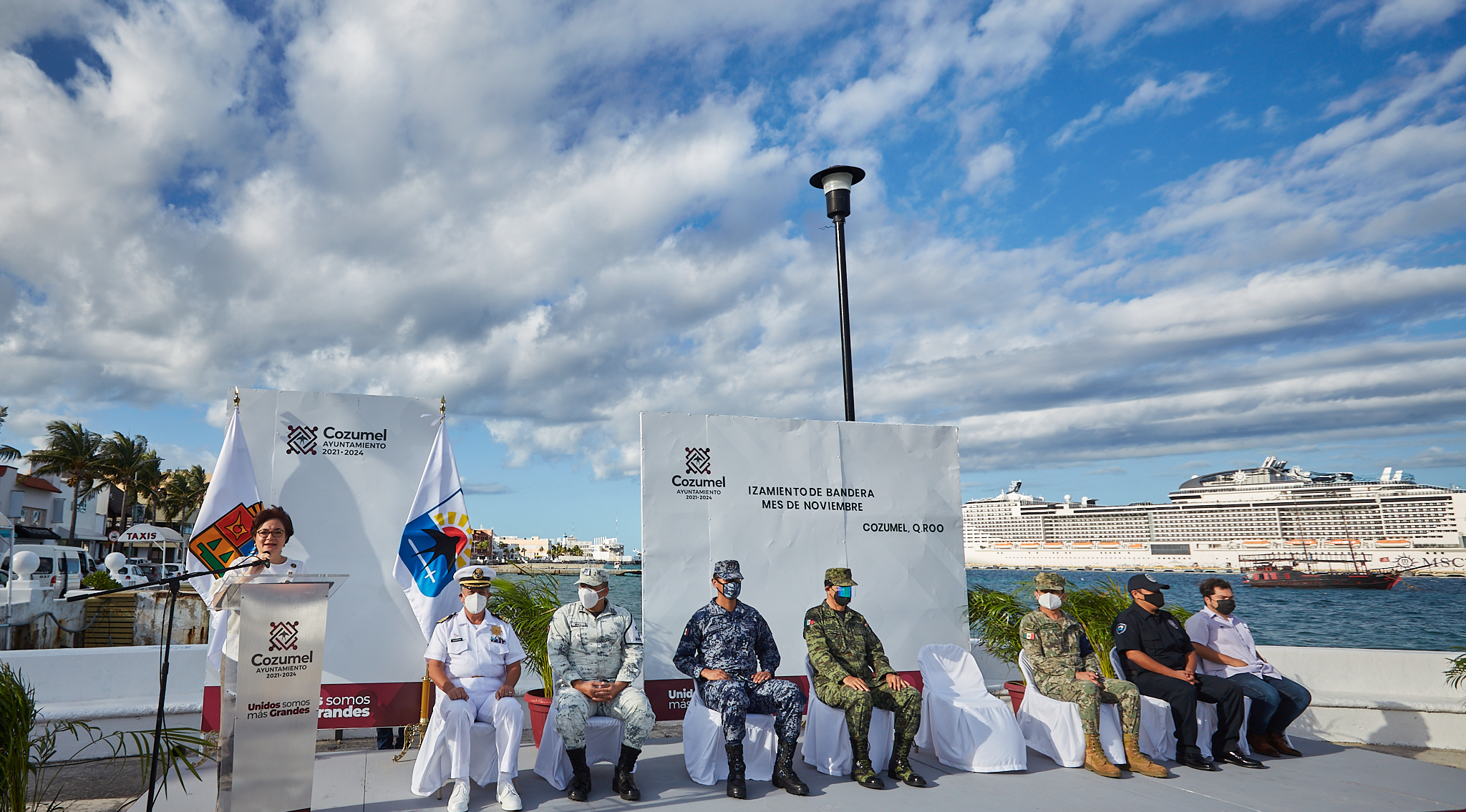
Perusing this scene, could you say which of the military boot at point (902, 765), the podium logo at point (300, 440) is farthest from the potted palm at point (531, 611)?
the military boot at point (902, 765)

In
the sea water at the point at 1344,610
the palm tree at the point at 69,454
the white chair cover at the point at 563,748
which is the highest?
the palm tree at the point at 69,454

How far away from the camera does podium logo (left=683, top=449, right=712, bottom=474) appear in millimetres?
6262

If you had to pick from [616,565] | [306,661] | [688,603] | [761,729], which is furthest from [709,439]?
[616,565]

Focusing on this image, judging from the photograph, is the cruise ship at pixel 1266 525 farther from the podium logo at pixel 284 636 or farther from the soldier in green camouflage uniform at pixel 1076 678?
the podium logo at pixel 284 636

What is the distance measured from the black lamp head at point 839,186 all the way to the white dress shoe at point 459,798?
5.30 m

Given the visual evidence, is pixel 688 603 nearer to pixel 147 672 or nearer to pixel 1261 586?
pixel 147 672

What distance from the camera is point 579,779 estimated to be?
4.49 metres

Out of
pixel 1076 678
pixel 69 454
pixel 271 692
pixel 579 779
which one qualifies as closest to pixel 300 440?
pixel 271 692

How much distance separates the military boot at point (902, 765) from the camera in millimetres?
4820

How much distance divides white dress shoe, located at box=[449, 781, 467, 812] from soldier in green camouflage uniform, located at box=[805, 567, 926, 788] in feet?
7.26

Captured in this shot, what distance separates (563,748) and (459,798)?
2.29ft

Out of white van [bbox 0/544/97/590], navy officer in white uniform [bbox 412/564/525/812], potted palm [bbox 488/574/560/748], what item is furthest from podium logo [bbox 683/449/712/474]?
white van [bbox 0/544/97/590]

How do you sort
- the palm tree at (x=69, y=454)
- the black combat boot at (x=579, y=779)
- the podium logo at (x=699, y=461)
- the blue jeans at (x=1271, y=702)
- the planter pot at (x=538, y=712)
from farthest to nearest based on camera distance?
the palm tree at (x=69, y=454) → the podium logo at (x=699, y=461) → the blue jeans at (x=1271, y=702) → the planter pot at (x=538, y=712) → the black combat boot at (x=579, y=779)

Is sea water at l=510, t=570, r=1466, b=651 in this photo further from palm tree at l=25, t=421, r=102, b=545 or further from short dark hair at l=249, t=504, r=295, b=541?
palm tree at l=25, t=421, r=102, b=545
